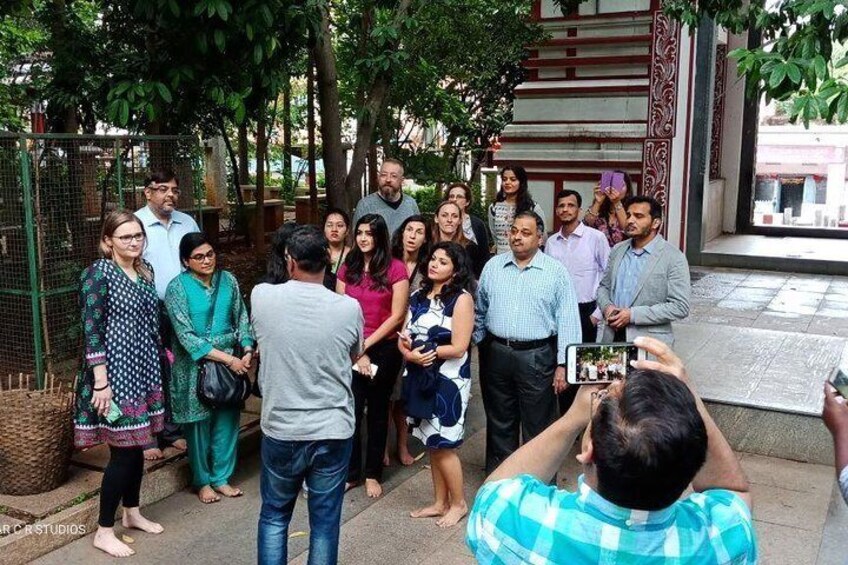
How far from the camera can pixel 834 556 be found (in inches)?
166

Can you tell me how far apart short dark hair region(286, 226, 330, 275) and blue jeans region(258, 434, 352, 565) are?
2.30ft

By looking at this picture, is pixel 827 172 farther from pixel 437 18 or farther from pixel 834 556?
pixel 834 556

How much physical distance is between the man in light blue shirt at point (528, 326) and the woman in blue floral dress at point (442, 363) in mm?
189

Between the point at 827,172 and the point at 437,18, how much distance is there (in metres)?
8.24

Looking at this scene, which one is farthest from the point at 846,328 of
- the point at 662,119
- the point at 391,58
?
the point at 391,58

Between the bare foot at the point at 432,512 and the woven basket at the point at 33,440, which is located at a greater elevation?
the woven basket at the point at 33,440

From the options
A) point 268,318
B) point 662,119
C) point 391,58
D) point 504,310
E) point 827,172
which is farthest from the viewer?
point 827,172

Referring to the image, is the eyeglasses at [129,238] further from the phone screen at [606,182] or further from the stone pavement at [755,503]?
the phone screen at [606,182]

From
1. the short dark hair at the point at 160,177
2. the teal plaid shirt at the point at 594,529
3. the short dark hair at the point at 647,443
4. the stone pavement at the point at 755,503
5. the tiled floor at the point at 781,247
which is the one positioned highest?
the short dark hair at the point at 160,177

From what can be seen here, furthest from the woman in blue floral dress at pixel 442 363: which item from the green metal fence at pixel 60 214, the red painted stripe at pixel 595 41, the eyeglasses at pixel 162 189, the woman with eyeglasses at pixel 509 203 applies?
the red painted stripe at pixel 595 41

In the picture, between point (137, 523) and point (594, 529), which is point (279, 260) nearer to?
point (137, 523)

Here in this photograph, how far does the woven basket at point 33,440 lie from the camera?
14.3 ft

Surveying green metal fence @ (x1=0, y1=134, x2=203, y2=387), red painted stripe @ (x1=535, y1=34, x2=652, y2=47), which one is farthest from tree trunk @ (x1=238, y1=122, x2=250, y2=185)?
green metal fence @ (x1=0, y1=134, x2=203, y2=387)

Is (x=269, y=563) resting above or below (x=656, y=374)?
below
